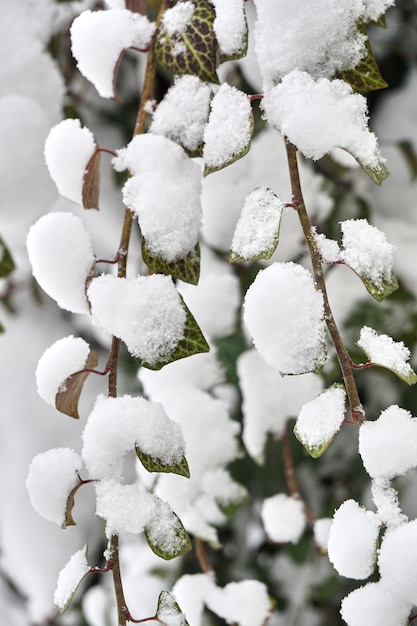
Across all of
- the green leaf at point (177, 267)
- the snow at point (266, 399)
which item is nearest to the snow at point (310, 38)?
the green leaf at point (177, 267)

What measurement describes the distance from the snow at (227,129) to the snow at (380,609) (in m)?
0.25

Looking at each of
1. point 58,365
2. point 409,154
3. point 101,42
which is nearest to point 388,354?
point 58,365

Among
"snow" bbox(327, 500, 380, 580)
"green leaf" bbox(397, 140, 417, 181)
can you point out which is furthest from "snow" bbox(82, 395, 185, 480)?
"green leaf" bbox(397, 140, 417, 181)

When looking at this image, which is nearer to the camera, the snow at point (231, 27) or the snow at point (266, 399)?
the snow at point (231, 27)

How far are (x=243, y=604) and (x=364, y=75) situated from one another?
0.44 m

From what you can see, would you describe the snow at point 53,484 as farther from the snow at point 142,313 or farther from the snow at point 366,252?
the snow at point 366,252

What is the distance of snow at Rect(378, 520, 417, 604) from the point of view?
1.10 ft

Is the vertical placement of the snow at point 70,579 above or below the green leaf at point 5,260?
below

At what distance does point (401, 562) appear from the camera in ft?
1.11

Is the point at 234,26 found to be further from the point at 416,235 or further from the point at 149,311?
the point at 416,235

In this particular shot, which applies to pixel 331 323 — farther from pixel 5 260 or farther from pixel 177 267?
pixel 5 260

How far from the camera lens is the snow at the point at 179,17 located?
500 mm

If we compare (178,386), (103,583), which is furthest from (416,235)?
(103,583)

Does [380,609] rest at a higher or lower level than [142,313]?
lower
